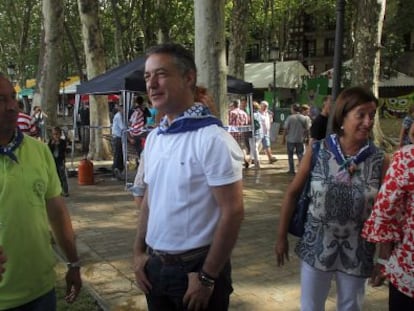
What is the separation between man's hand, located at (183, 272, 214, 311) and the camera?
2.18 meters

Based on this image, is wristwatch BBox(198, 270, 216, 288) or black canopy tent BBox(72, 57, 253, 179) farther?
black canopy tent BBox(72, 57, 253, 179)

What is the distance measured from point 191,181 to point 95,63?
44.2 feet

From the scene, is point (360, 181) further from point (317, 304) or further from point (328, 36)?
point (328, 36)

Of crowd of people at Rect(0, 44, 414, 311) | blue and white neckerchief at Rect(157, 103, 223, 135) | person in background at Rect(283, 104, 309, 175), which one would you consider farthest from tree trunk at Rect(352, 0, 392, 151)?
blue and white neckerchief at Rect(157, 103, 223, 135)

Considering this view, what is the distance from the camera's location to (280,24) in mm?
44469

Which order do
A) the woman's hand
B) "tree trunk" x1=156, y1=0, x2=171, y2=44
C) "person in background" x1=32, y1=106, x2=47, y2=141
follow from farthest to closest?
1. "tree trunk" x1=156, y1=0, x2=171, y2=44
2. "person in background" x1=32, y1=106, x2=47, y2=141
3. the woman's hand

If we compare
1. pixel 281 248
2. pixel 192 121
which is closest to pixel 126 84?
pixel 281 248

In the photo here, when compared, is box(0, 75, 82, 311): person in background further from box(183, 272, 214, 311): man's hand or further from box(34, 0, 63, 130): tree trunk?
box(34, 0, 63, 130): tree trunk

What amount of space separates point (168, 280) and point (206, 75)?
220 inches

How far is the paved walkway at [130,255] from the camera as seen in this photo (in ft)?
14.7

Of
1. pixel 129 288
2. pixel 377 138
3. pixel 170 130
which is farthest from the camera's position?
pixel 377 138

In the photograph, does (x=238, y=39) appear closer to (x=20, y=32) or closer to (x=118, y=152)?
(x=118, y=152)

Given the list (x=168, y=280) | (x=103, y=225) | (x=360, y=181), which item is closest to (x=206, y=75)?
(x=103, y=225)

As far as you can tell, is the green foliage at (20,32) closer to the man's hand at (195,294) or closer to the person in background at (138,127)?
the person in background at (138,127)
